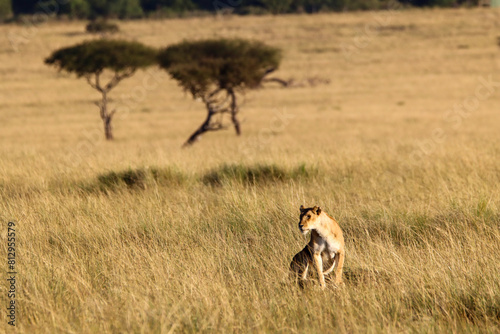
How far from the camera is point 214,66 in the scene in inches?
943

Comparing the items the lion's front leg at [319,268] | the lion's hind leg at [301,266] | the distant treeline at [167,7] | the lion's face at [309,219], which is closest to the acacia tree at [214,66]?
the lion's hind leg at [301,266]

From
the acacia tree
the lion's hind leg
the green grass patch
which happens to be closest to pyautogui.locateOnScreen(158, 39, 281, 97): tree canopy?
the acacia tree

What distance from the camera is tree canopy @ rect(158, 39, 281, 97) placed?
23.1m

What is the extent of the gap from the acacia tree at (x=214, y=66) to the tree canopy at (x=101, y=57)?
2.74 meters

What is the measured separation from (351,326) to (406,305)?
533 millimetres

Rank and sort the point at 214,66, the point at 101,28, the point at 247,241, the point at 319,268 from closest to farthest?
the point at 319,268
the point at 247,241
the point at 214,66
the point at 101,28

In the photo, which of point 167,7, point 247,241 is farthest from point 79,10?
point 247,241

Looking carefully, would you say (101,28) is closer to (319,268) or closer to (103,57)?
(103,57)

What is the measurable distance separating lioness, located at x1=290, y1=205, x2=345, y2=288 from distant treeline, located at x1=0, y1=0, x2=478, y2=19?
71.5 m

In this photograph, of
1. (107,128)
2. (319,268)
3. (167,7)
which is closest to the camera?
(319,268)

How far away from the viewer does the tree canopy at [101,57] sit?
2744 cm

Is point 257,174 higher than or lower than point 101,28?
higher

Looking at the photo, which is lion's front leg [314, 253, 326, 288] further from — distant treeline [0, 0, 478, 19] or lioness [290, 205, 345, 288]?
distant treeline [0, 0, 478, 19]

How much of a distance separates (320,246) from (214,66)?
20.1m
